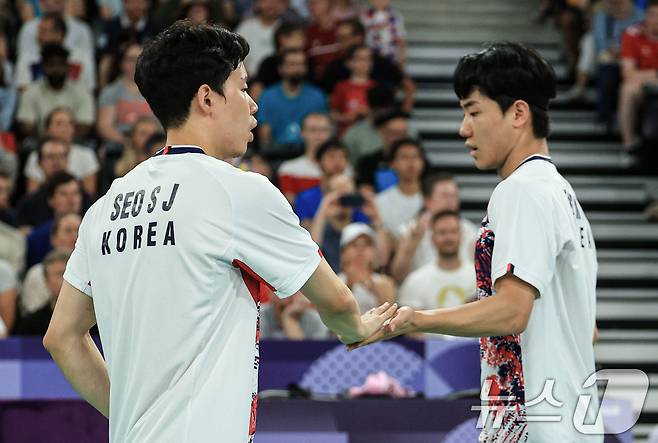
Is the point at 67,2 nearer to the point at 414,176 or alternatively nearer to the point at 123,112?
the point at 123,112

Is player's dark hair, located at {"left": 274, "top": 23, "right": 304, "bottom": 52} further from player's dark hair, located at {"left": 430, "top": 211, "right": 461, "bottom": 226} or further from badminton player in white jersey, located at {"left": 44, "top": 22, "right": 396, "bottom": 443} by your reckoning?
badminton player in white jersey, located at {"left": 44, "top": 22, "right": 396, "bottom": 443}

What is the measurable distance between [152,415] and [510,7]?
1126 cm

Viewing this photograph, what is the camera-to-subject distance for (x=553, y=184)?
12.0 feet

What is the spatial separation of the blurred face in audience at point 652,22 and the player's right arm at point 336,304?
27.1 ft

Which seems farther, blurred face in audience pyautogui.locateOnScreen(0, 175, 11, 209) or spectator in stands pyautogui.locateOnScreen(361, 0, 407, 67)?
spectator in stands pyautogui.locateOnScreen(361, 0, 407, 67)

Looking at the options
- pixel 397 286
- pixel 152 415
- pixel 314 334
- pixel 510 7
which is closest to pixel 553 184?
pixel 152 415

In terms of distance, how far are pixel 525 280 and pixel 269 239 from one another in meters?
0.84

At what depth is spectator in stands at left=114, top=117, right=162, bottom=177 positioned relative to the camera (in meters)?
9.83

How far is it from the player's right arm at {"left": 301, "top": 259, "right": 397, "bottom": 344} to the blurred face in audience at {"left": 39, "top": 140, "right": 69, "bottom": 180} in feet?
21.7

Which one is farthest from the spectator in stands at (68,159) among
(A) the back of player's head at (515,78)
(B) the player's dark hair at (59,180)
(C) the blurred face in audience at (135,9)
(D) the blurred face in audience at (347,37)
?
(A) the back of player's head at (515,78)

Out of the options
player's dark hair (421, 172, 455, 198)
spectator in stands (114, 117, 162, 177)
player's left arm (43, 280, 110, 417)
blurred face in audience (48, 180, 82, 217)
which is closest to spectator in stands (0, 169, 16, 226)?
blurred face in audience (48, 180, 82, 217)

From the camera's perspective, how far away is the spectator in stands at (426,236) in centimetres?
897

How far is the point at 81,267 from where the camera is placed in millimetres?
3314

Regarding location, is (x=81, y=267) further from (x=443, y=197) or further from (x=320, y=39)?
(x=320, y=39)
